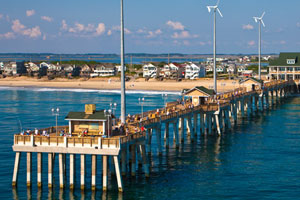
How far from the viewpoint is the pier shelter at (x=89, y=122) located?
45.7 m

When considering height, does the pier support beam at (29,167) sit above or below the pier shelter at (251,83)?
below

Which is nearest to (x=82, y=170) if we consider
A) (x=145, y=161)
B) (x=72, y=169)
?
(x=72, y=169)

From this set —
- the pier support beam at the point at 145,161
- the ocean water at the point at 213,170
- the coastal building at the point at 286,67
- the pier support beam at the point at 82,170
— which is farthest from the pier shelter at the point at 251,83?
the pier support beam at the point at 82,170

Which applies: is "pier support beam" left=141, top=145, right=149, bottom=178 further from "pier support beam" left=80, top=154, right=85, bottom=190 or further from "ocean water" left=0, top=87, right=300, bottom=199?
"pier support beam" left=80, top=154, right=85, bottom=190

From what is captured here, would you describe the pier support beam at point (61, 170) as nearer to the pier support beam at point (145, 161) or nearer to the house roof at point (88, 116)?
the house roof at point (88, 116)

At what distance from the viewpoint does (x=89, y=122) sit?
46406 millimetres

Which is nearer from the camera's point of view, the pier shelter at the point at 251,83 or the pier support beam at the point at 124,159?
the pier support beam at the point at 124,159

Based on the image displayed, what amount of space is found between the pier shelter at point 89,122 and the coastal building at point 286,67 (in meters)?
109

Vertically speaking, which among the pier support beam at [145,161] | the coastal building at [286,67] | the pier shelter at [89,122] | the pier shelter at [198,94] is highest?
the coastal building at [286,67]

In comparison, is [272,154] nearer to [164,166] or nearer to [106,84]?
[164,166]

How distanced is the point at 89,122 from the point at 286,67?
111330mm

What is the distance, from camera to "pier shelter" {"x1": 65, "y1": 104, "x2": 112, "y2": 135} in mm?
45719

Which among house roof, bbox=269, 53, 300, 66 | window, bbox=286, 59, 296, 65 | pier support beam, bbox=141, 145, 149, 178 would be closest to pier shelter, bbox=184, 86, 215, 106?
pier support beam, bbox=141, 145, 149, 178

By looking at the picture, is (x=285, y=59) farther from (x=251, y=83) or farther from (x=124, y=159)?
(x=124, y=159)
